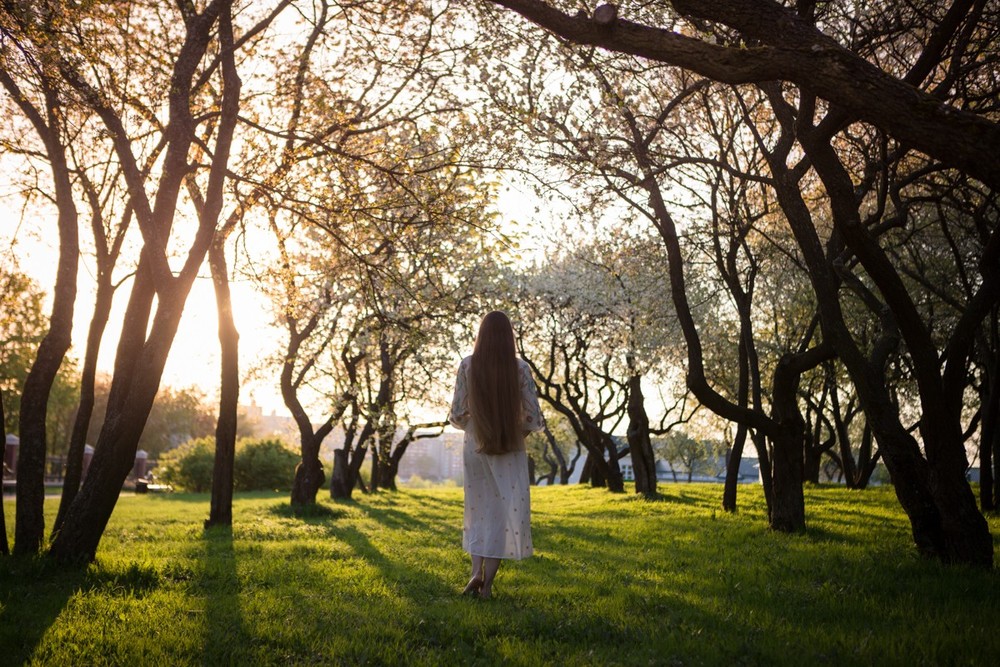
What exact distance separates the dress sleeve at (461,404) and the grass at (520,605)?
154 centimetres

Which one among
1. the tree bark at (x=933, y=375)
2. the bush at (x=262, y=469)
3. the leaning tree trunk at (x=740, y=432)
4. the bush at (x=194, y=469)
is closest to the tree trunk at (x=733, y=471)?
the leaning tree trunk at (x=740, y=432)

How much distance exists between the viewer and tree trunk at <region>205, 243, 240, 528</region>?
14078 millimetres

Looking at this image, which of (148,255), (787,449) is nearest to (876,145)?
(787,449)

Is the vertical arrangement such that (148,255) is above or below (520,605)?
above

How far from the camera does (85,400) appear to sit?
11.8 m

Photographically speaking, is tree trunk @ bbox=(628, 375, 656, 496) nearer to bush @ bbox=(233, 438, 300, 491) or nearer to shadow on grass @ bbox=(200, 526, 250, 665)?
shadow on grass @ bbox=(200, 526, 250, 665)

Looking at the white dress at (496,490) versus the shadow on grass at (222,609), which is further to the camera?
the white dress at (496,490)

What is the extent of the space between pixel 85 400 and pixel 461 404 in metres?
7.28

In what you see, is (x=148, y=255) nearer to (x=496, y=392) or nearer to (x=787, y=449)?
(x=496, y=392)

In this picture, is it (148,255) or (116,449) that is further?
(148,255)

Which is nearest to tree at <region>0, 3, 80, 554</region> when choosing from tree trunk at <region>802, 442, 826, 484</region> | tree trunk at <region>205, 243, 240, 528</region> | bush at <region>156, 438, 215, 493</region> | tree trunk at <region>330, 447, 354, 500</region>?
tree trunk at <region>205, 243, 240, 528</region>

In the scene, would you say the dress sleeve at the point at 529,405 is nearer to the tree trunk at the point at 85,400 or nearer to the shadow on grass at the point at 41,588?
the shadow on grass at the point at 41,588

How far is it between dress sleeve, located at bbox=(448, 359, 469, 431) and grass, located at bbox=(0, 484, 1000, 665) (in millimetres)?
1541

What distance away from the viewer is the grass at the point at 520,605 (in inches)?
196
